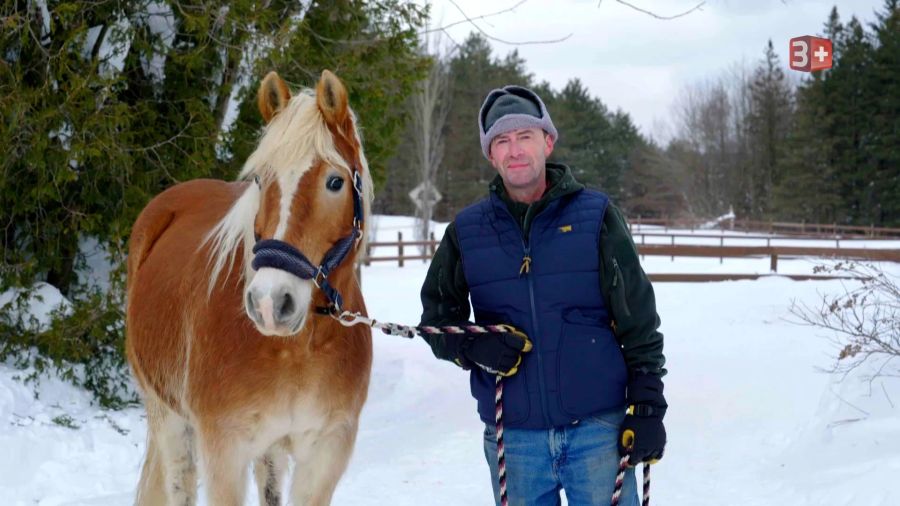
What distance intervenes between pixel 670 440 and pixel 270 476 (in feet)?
12.0

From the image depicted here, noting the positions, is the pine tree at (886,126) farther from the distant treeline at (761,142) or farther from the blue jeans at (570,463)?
the blue jeans at (570,463)

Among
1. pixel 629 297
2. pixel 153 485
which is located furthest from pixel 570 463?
pixel 153 485

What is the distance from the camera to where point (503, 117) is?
2.36 metres

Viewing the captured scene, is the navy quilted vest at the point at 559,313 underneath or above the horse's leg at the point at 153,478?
above

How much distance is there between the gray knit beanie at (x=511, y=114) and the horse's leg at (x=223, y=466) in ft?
4.40

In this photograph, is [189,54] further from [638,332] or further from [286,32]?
[638,332]

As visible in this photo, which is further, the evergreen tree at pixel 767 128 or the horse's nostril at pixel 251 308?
the evergreen tree at pixel 767 128

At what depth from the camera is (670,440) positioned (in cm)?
616

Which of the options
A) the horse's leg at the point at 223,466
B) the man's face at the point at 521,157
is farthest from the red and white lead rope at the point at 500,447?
the horse's leg at the point at 223,466

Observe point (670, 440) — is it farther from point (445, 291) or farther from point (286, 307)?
point (286, 307)

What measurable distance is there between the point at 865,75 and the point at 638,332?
3633 centimetres

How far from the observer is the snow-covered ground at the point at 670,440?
485 centimetres

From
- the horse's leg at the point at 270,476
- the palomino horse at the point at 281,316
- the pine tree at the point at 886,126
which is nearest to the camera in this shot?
the palomino horse at the point at 281,316

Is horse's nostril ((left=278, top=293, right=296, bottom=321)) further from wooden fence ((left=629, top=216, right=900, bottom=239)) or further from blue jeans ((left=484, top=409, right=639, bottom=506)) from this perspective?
wooden fence ((left=629, top=216, right=900, bottom=239))
